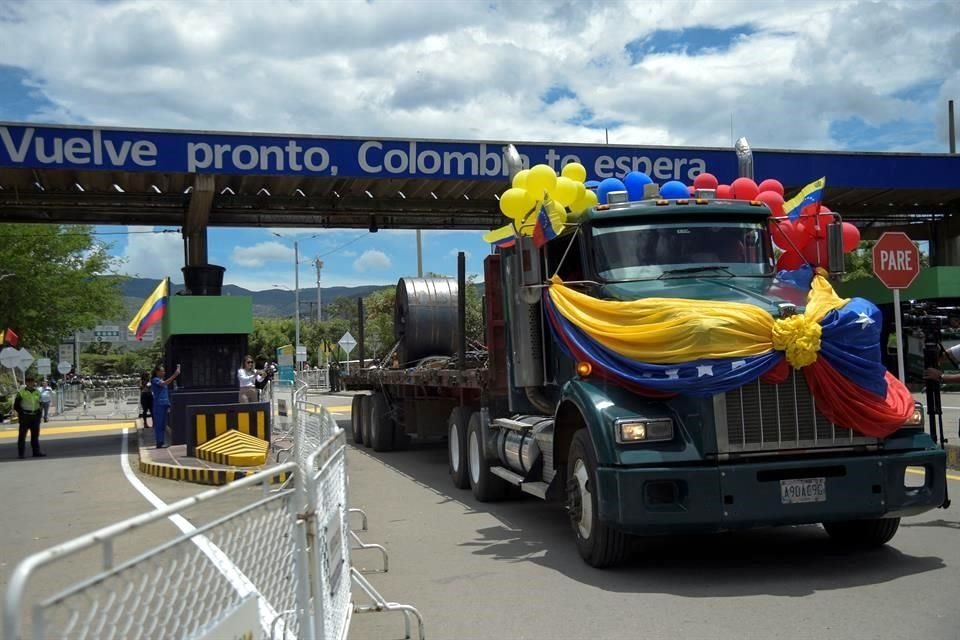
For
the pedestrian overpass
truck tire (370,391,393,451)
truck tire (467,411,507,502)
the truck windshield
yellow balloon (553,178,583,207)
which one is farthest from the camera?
the pedestrian overpass

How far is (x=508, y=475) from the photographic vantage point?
374 inches

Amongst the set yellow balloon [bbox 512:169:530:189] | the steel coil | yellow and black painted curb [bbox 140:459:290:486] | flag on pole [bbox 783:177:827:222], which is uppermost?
yellow balloon [bbox 512:169:530:189]

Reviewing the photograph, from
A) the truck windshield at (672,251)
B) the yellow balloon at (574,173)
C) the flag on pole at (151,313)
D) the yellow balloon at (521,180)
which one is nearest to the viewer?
the truck windshield at (672,251)

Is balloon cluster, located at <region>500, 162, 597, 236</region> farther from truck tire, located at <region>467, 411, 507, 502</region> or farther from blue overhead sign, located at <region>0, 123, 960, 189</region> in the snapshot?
blue overhead sign, located at <region>0, 123, 960, 189</region>

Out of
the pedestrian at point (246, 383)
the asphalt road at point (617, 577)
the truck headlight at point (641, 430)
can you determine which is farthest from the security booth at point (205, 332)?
the truck headlight at point (641, 430)

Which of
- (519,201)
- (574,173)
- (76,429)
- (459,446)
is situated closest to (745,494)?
(519,201)

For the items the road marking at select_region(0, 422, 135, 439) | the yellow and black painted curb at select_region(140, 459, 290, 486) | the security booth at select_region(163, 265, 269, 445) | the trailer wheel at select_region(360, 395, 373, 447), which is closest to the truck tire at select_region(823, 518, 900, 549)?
the yellow and black painted curb at select_region(140, 459, 290, 486)

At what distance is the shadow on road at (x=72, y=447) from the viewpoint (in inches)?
789

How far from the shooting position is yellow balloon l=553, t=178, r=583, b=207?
8766 mm

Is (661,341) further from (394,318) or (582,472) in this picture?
(394,318)

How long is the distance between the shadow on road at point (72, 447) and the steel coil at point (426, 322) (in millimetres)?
7392

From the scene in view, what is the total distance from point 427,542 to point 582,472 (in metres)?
2.19

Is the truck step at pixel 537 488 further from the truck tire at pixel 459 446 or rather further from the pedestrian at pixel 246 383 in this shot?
the pedestrian at pixel 246 383

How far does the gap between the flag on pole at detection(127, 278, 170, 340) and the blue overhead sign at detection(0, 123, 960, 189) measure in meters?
6.30
